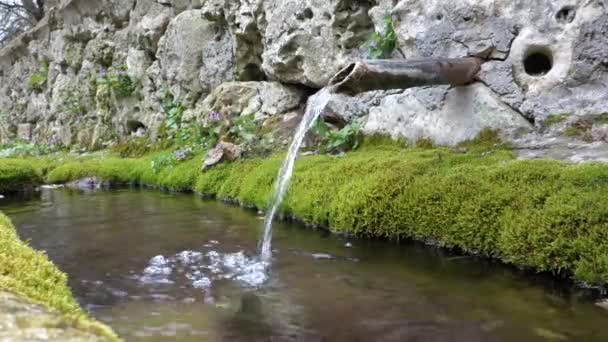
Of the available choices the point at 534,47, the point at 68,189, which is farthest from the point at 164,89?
the point at 534,47

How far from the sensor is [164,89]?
49.5 feet

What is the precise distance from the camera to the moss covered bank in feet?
12.1

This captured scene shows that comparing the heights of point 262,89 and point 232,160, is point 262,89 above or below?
above

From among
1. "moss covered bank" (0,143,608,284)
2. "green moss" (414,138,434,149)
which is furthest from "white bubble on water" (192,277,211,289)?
"green moss" (414,138,434,149)

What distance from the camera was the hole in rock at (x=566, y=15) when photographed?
18.7 feet

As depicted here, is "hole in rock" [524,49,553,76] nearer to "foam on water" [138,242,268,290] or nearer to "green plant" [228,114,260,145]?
"foam on water" [138,242,268,290]

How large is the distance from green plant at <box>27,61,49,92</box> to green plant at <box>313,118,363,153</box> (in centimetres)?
1972

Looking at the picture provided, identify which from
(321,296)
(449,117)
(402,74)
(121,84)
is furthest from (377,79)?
(121,84)

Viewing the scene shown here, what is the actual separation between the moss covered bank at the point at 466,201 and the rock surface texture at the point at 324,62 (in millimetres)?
691

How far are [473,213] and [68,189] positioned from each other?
10.5 meters

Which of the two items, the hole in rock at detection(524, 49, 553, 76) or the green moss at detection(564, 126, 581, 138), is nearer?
the green moss at detection(564, 126, 581, 138)

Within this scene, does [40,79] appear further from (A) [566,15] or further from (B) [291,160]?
(A) [566,15]

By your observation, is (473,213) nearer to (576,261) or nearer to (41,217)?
(576,261)

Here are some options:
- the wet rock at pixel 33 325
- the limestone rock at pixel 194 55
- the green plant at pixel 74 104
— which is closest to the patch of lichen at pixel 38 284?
the wet rock at pixel 33 325
